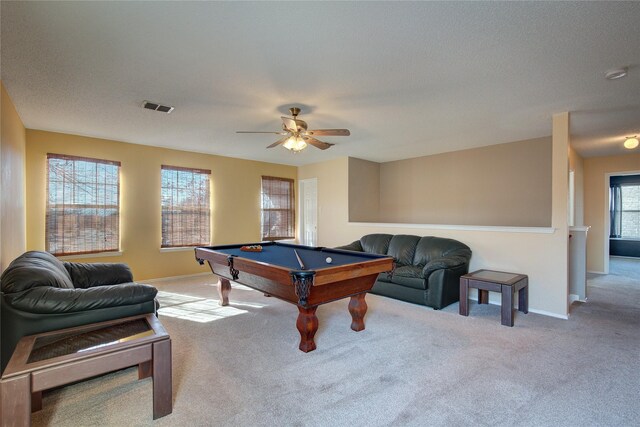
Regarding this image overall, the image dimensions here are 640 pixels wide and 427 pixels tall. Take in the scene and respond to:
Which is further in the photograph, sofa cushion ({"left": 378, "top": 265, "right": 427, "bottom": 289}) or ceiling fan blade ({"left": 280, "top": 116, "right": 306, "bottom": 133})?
sofa cushion ({"left": 378, "top": 265, "right": 427, "bottom": 289})

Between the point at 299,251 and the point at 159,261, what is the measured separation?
3.20 m

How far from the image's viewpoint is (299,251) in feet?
13.7

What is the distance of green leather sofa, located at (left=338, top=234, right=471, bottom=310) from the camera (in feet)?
13.4

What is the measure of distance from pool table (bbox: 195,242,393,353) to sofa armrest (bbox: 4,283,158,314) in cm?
108

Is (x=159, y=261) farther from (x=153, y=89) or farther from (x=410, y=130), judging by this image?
(x=410, y=130)

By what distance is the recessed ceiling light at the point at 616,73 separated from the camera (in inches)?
106

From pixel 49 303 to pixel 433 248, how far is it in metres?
4.53

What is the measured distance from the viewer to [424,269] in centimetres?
421

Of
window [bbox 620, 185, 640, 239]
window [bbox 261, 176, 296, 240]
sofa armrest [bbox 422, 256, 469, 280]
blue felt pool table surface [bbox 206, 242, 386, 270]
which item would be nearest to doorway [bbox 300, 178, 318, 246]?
window [bbox 261, 176, 296, 240]

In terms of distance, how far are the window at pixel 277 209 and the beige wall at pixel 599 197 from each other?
665 centimetres

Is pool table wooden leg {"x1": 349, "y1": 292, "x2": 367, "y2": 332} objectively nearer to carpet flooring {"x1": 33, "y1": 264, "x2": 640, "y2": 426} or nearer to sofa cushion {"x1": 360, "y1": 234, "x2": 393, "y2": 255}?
carpet flooring {"x1": 33, "y1": 264, "x2": 640, "y2": 426}

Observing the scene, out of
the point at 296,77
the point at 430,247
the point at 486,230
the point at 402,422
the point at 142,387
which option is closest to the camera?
the point at 402,422

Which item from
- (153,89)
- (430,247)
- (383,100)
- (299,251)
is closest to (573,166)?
(430,247)

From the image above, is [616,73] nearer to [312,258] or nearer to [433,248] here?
[433,248]
